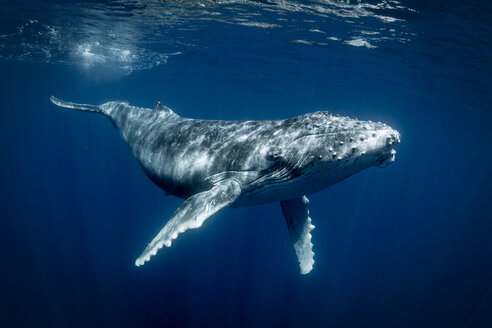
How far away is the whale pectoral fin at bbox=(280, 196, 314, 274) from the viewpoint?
294 inches

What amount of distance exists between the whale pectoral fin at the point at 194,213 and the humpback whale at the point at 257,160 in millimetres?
16

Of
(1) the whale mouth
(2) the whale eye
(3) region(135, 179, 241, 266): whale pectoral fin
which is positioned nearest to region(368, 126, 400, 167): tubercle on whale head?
(1) the whale mouth

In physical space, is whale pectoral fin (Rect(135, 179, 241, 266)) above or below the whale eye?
below

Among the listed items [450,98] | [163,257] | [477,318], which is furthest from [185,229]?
[450,98]

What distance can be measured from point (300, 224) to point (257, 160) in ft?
9.64

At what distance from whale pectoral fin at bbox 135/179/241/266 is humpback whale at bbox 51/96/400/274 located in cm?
2

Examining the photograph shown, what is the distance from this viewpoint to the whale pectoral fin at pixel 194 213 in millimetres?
4605

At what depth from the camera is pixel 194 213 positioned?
4.83 meters

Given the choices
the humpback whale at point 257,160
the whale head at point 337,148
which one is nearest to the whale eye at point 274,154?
the humpback whale at point 257,160

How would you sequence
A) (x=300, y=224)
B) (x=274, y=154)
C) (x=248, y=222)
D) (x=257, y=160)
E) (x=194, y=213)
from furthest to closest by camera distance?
(x=248, y=222) < (x=300, y=224) < (x=257, y=160) < (x=274, y=154) < (x=194, y=213)

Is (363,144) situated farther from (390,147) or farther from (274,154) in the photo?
(274,154)

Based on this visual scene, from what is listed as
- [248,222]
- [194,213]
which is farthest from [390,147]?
[248,222]

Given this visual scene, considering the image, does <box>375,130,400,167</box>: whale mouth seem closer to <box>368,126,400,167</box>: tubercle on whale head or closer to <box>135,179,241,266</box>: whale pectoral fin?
<box>368,126,400,167</box>: tubercle on whale head

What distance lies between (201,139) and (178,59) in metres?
25.9
